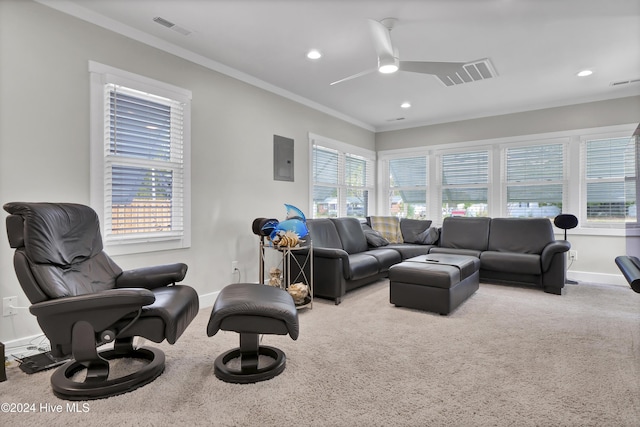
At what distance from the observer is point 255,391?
6.53 ft

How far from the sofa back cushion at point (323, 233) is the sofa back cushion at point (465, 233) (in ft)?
6.30

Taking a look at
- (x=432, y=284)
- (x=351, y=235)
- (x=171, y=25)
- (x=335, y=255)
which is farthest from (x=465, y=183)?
(x=171, y=25)

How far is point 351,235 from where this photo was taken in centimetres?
505

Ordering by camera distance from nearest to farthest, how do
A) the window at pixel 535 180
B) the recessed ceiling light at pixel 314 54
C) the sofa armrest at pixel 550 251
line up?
the recessed ceiling light at pixel 314 54 → the sofa armrest at pixel 550 251 → the window at pixel 535 180

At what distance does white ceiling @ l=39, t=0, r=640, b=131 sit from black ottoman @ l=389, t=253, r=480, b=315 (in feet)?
7.34

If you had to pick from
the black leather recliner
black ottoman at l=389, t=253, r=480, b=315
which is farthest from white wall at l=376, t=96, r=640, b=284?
the black leather recliner

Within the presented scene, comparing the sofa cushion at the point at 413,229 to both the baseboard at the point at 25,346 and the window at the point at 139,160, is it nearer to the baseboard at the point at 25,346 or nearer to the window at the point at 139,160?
the window at the point at 139,160

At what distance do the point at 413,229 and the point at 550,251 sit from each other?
7.04 feet

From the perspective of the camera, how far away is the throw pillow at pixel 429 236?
18.8ft

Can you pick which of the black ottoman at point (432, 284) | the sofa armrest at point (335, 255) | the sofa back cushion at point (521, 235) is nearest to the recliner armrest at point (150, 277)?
the sofa armrest at point (335, 255)

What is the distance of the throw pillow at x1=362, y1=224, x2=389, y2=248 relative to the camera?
5.43 metres

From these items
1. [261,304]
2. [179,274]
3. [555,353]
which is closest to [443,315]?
[555,353]

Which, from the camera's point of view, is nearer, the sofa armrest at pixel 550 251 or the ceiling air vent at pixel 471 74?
the ceiling air vent at pixel 471 74

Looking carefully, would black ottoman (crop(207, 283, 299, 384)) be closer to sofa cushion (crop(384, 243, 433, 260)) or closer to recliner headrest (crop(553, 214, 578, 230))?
sofa cushion (crop(384, 243, 433, 260))
